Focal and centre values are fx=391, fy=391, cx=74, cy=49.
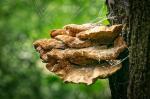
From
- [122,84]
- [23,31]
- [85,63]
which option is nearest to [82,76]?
[85,63]

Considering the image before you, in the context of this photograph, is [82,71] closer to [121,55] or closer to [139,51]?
[121,55]

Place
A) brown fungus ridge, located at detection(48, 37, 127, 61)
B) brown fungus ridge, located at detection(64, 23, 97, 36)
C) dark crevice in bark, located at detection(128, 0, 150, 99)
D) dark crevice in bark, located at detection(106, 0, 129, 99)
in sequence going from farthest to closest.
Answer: brown fungus ridge, located at detection(64, 23, 97, 36)
dark crevice in bark, located at detection(106, 0, 129, 99)
brown fungus ridge, located at detection(48, 37, 127, 61)
dark crevice in bark, located at detection(128, 0, 150, 99)

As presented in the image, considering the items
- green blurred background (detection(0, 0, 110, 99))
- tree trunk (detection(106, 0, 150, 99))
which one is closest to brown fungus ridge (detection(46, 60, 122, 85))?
tree trunk (detection(106, 0, 150, 99))

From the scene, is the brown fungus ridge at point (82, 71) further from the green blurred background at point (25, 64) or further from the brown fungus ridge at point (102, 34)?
the green blurred background at point (25, 64)

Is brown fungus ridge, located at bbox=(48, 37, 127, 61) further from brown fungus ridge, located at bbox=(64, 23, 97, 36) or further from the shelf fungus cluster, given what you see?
brown fungus ridge, located at bbox=(64, 23, 97, 36)

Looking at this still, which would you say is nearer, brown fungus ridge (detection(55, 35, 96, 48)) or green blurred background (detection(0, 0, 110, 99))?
brown fungus ridge (detection(55, 35, 96, 48))

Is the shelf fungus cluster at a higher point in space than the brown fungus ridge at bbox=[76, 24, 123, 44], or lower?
lower

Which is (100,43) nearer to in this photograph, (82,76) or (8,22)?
(82,76)
